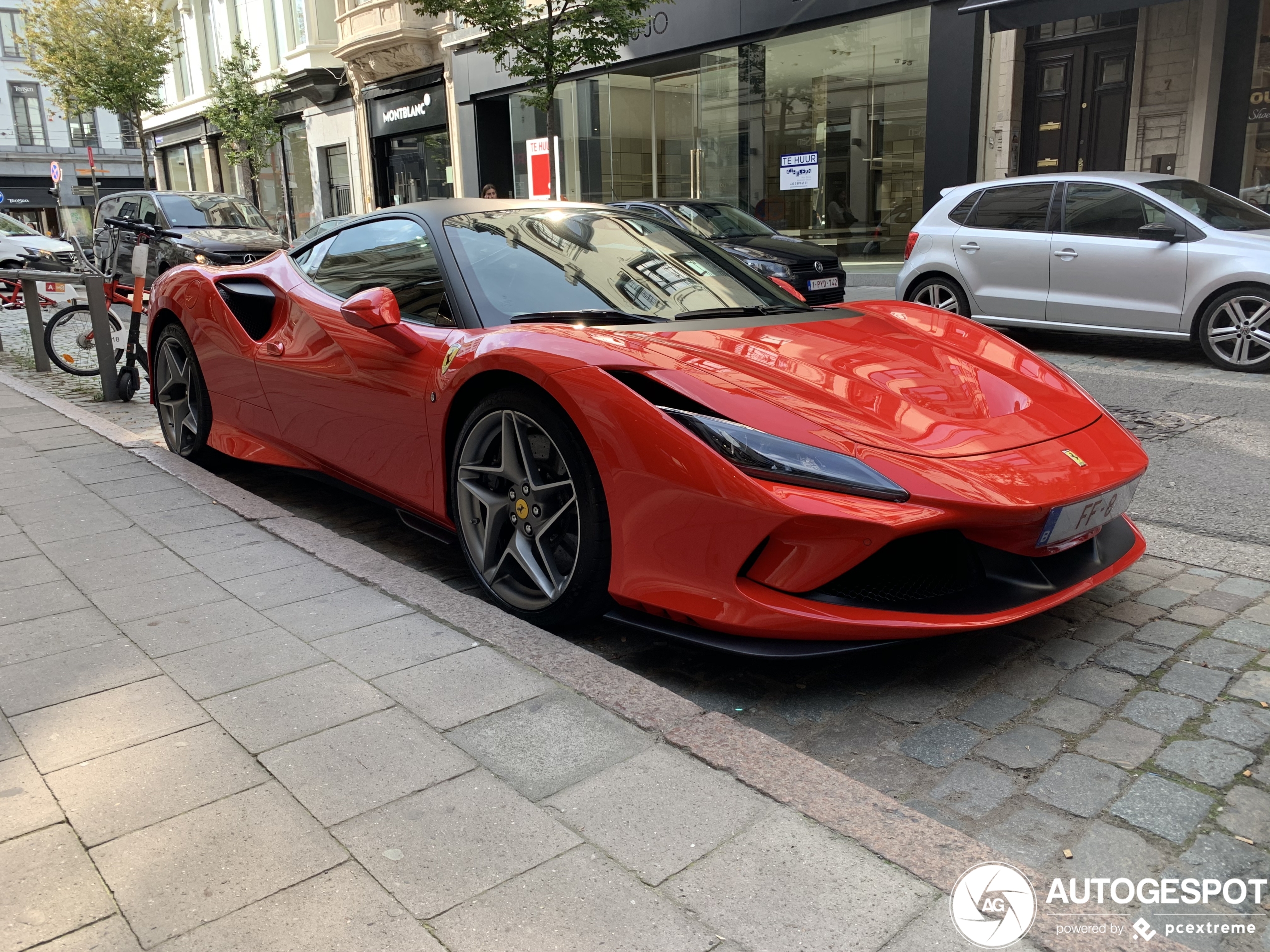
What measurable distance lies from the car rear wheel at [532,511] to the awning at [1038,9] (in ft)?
36.6

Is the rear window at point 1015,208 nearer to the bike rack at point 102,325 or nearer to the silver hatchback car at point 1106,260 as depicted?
the silver hatchback car at point 1106,260

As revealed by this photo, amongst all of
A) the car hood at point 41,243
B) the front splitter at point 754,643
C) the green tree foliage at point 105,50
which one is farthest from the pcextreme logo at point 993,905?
the green tree foliage at point 105,50

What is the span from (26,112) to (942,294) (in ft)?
184

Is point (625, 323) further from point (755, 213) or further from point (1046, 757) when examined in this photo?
point (755, 213)

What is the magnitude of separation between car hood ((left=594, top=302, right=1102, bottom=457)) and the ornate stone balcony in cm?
2179

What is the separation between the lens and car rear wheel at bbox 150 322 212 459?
5.05m

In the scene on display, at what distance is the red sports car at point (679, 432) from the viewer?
254 centimetres

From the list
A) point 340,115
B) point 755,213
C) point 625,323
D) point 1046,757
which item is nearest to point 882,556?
point 1046,757

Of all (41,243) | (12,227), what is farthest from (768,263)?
(12,227)

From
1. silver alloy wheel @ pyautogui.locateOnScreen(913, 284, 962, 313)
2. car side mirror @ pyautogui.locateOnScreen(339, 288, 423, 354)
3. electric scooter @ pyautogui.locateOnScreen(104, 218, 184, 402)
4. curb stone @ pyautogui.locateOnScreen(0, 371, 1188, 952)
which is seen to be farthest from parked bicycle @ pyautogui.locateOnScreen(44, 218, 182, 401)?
silver alloy wheel @ pyautogui.locateOnScreen(913, 284, 962, 313)

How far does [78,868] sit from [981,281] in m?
8.84

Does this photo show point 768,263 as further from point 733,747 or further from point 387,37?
point 387,37

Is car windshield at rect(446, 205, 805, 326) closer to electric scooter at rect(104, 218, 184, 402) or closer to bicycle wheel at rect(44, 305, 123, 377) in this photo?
electric scooter at rect(104, 218, 184, 402)

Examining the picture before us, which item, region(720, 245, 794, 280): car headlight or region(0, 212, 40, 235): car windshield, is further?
region(0, 212, 40, 235): car windshield
